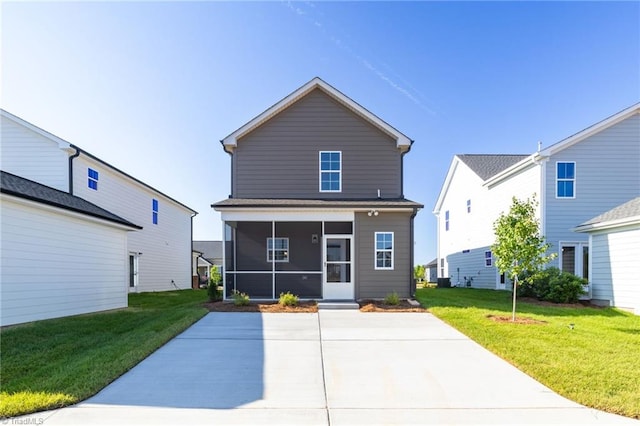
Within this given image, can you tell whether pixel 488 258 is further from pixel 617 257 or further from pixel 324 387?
pixel 324 387

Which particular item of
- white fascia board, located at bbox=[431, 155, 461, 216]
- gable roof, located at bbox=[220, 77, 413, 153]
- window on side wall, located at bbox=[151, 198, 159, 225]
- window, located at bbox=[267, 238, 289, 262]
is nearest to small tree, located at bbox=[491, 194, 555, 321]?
gable roof, located at bbox=[220, 77, 413, 153]

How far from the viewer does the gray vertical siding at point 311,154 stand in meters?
13.8

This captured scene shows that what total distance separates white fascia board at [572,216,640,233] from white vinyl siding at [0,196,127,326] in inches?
663

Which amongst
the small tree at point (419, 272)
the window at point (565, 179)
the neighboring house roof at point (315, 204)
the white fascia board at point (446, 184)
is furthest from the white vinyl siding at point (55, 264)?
the small tree at point (419, 272)

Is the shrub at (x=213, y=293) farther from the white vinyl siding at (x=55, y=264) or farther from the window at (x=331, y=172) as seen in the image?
the window at (x=331, y=172)

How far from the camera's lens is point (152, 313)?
10.9 m

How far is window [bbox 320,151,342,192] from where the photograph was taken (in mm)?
13859

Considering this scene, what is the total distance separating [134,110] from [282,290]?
9.37m

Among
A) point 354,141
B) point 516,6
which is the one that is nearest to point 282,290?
point 354,141

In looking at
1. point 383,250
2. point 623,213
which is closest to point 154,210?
point 383,250

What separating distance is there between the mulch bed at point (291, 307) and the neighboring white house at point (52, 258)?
362 centimetres

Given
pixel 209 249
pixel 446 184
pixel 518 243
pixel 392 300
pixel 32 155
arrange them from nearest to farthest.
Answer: pixel 518 243, pixel 392 300, pixel 32 155, pixel 446 184, pixel 209 249

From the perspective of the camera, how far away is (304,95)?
1406 cm

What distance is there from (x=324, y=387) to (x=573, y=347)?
5.04 metres
